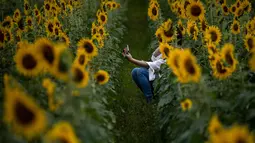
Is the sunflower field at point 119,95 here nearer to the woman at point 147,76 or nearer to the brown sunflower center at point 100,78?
the brown sunflower center at point 100,78

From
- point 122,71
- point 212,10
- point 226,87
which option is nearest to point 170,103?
point 226,87

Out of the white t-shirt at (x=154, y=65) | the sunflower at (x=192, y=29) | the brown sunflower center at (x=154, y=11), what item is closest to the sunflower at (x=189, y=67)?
the sunflower at (x=192, y=29)

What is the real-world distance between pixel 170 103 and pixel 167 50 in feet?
2.01

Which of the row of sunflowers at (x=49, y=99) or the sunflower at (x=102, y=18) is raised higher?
the sunflower at (x=102, y=18)

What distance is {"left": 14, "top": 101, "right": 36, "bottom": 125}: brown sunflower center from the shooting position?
2.11 meters

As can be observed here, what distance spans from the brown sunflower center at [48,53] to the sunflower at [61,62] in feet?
0.15

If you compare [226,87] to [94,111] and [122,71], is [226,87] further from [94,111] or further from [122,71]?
[122,71]

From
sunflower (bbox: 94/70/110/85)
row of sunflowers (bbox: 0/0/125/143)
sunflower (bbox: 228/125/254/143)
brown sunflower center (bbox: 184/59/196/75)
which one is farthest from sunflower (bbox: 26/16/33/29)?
sunflower (bbox: 228/125/254/143)

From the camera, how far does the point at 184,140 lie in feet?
10.8

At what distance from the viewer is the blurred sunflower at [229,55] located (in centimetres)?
340

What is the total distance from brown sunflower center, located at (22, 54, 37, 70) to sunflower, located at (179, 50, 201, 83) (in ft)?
3.56

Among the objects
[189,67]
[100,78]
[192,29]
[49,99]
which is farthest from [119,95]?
[189,67]

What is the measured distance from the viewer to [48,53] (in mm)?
2830

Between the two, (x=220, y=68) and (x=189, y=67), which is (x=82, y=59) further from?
(x=220, y=68)
